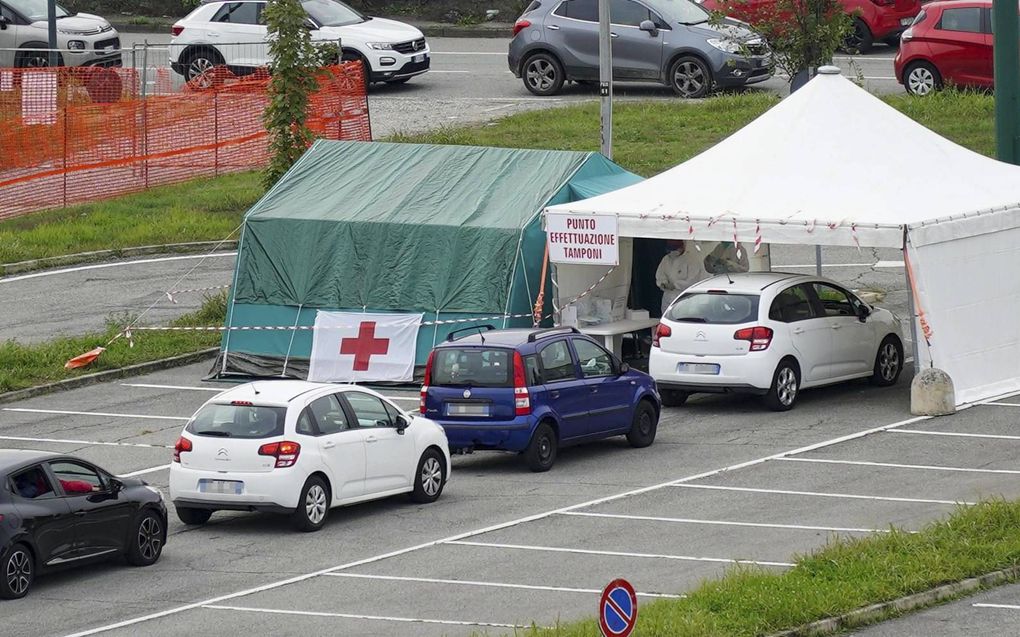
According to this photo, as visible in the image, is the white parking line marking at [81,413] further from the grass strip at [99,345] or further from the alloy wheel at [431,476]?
the alloy wheel at [431,476]

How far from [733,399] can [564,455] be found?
362cm

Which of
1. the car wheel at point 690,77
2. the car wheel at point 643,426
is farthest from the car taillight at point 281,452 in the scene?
the car wheel at point 690,77

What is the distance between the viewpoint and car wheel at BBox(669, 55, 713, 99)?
4019cm

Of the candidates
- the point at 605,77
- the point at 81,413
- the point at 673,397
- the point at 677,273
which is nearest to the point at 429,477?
the point at 673,397

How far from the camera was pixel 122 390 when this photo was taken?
25.3m

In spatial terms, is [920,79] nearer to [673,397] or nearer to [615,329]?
[615,329]

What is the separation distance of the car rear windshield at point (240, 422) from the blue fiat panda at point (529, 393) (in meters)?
2.90

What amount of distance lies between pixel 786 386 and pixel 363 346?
6010 millimetres

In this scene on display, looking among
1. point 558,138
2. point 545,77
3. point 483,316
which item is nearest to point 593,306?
point 483,316

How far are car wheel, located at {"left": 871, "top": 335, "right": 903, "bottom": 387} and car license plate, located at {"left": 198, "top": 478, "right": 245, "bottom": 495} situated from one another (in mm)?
10047

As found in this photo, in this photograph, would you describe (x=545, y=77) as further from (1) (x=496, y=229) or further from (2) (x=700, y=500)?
(2) (x=700, y=500)

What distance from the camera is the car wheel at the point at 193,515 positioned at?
1798 cm

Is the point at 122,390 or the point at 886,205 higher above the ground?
the point at 886,205

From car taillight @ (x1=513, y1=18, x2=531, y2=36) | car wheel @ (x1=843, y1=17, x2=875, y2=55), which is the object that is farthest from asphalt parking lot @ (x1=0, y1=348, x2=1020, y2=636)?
car wheel @ (x1=843, y1=17, x2=875, y2=55)
